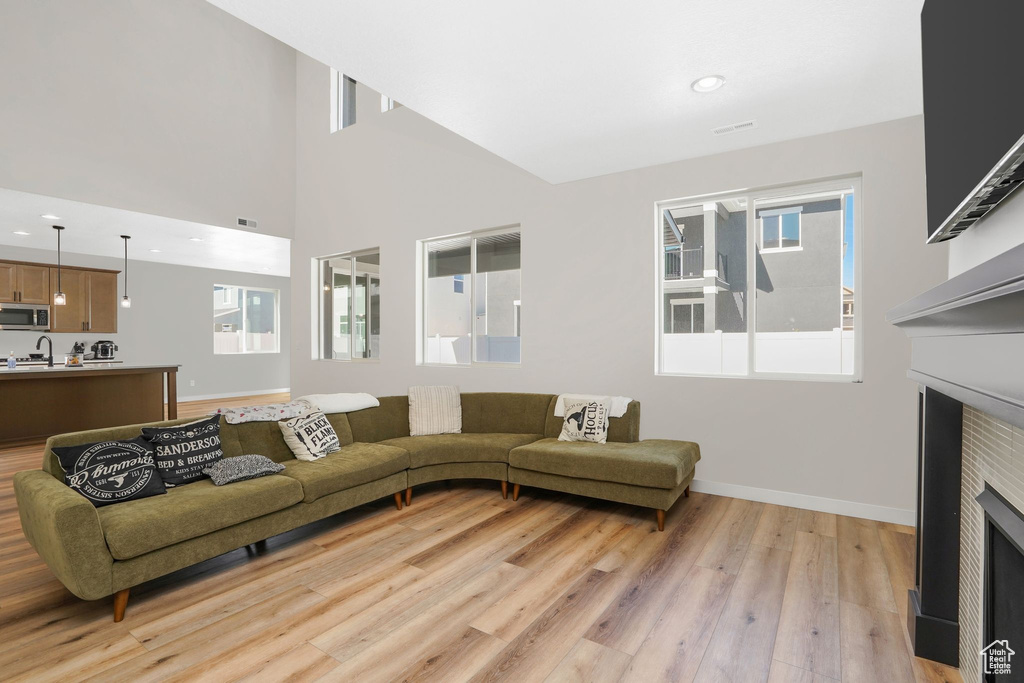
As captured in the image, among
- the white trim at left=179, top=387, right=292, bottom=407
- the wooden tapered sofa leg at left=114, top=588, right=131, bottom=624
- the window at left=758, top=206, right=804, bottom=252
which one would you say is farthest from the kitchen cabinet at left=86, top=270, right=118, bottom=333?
the window at left=758, top=206, right=804, bottom=252

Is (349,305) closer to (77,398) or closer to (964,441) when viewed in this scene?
(77,398)

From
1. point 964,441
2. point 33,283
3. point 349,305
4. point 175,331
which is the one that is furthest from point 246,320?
point 964,441

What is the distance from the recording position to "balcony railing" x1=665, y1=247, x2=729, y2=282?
400cm

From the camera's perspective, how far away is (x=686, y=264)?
13.6ft

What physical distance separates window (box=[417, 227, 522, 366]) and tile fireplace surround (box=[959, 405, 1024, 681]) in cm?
367

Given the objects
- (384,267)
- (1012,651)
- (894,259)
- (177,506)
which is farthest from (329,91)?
(1012,651)

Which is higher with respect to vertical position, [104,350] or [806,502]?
[104,350]

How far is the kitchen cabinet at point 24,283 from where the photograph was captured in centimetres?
732

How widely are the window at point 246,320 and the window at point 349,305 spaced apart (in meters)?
4.56

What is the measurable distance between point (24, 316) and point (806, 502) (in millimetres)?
10414

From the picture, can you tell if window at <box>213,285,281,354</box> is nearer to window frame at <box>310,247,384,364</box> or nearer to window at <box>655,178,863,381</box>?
window frame at <box>310,247,384,364</box>

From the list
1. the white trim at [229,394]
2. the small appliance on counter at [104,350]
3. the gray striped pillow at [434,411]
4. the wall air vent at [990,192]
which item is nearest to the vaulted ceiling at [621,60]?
the wall air vent at [990,192]

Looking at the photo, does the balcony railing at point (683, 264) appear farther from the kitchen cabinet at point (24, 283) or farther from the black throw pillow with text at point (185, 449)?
the kitchen cabinet at point (24, 283)

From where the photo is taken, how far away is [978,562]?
1634 mm
